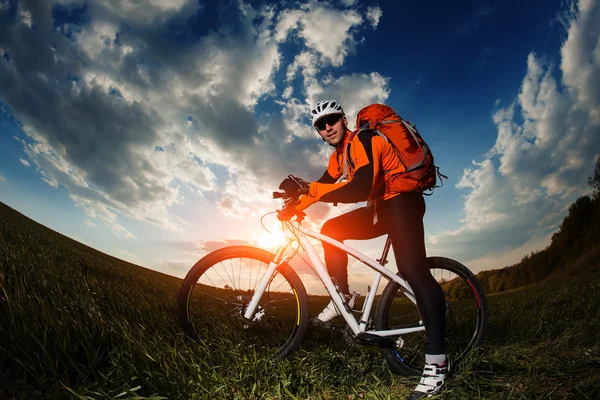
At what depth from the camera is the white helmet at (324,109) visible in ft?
14.3

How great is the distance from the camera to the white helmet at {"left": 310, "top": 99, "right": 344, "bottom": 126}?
4.37 metres

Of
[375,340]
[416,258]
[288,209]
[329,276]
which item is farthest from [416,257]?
[288,209]

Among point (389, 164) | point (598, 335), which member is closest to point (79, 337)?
point (389, 164)

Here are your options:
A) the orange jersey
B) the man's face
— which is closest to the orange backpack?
the orange jersey

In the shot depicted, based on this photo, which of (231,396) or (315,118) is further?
(315,118)

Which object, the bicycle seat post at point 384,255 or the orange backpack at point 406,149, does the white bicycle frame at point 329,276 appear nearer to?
the bicycle seat post at point 384,255

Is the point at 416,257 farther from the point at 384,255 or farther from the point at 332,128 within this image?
the point at 332,128

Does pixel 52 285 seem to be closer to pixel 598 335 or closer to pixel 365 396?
pixel 365 396

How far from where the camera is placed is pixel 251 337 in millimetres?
3904

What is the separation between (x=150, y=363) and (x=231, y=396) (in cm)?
69

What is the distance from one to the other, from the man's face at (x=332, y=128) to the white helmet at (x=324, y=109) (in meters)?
0.05

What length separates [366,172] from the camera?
3553 mm

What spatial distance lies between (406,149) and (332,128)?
112cm

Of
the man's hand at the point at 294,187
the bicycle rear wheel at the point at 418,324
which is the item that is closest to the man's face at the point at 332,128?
the man's hand at the point at 294,187
